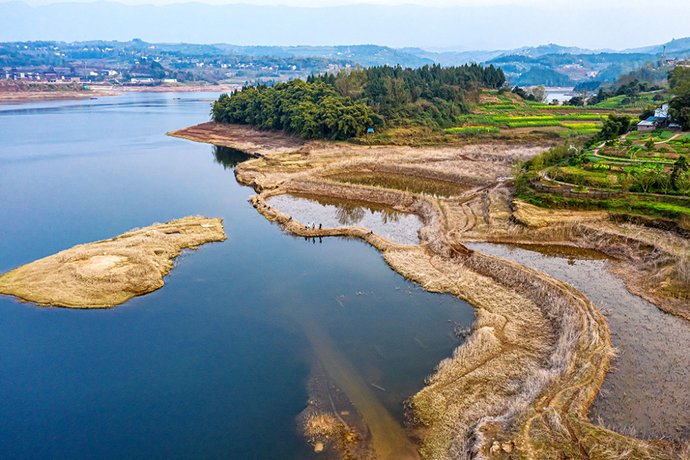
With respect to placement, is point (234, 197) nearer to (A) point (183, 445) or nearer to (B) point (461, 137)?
(A) point (183, 445)

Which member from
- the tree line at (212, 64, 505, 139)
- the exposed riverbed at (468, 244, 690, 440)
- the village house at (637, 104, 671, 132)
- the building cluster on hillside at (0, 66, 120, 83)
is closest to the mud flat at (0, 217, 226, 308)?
the exposed riverbed at (468, 244, 690, 440)

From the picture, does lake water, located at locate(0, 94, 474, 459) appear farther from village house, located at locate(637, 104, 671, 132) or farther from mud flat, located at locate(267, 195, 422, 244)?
village house, located at locate(637, 104, 671, 132)

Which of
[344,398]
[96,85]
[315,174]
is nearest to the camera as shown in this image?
[344,398]

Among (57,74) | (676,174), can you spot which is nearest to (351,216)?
(676,174)

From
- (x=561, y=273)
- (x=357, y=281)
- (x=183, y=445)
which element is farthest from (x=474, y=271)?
(x=183, y=445)

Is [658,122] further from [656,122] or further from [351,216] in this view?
[351,216]

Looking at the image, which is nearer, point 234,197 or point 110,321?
point 110,321
